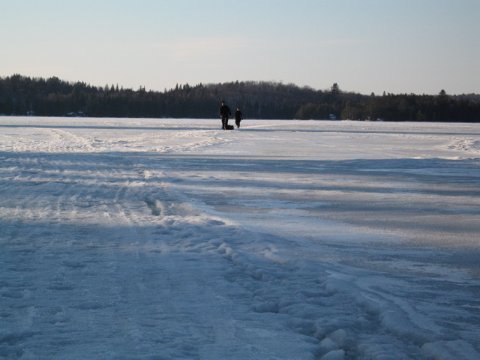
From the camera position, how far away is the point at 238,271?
5406 millimetres

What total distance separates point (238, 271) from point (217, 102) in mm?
137848

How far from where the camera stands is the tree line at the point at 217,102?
371ft

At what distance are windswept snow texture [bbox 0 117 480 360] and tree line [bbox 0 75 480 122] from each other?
344 feet

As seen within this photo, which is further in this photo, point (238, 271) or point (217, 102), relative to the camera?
point (217, 102)

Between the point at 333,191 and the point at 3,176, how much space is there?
663 centimetres

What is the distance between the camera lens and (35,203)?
9102 millimetres

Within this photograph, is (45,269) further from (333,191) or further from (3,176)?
(3,176)

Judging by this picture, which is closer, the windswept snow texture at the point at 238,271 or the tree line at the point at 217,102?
the windswept snow texture at the point at 238,271

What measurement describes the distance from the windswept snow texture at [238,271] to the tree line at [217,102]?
104741 mm

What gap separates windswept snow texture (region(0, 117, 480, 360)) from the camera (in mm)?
3768

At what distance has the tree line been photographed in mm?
113188

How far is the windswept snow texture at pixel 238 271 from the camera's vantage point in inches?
148

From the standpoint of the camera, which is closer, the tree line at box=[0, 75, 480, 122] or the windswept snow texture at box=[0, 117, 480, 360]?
the windswept snow texture at box=[0, 117, 480, 360]

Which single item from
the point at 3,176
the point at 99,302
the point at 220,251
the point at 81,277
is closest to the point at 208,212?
the point at 220,251
